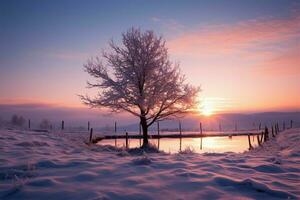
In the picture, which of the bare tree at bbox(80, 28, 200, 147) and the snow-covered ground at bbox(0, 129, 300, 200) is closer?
the snow-covered ground at bbox(0, 129, 300, 200)

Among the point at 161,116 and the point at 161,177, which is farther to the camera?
the point at 161,116

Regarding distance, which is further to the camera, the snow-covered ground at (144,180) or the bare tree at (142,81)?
the bare tree at (142,81)

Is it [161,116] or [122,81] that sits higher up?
[122,81]

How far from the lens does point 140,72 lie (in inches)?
1011

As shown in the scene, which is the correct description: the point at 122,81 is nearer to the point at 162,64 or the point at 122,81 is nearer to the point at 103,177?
the point at 162,64

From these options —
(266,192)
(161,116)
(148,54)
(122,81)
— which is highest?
(148,54)

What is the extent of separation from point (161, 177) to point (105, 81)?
19.8m

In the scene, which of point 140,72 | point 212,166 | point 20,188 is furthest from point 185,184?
point 140,72

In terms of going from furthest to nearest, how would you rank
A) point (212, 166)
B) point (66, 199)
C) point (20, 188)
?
point (212, 166)
point (20, 188)
point (66, 199)

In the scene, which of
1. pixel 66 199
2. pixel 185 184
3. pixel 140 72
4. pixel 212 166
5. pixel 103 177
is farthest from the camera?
pixel 140 72

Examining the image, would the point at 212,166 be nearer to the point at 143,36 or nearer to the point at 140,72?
the point at 140,72

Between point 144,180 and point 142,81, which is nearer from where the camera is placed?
point 144,180

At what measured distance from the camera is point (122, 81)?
85.0 ft

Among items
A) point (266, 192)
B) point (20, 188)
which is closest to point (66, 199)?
point (20, 188)
